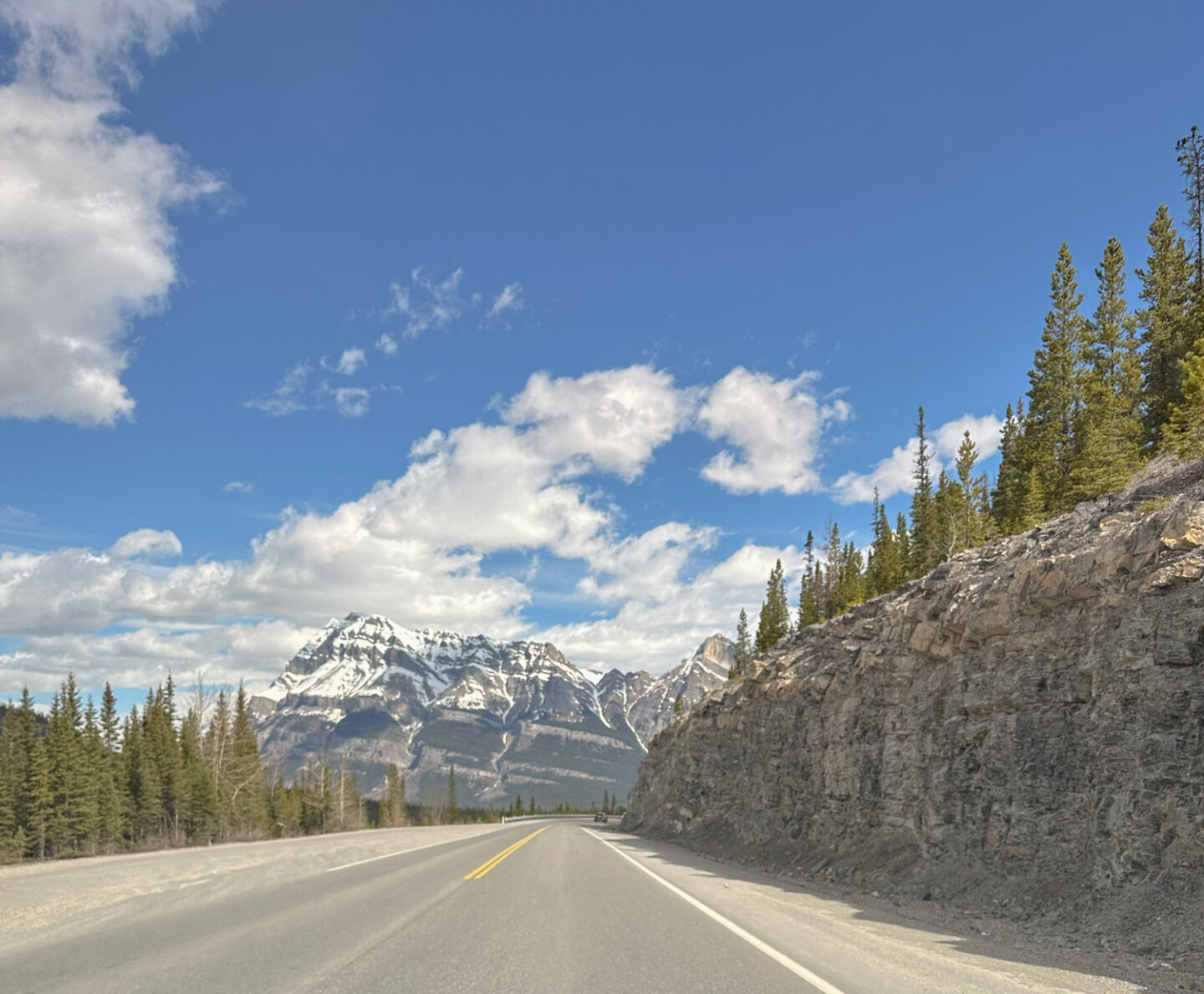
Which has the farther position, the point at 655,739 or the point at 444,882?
the point at 655,739

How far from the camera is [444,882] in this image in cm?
1728

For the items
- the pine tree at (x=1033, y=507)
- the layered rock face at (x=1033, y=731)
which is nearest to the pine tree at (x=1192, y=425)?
the layered rock face at (x=1033, y=731)

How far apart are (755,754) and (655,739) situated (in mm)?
34538

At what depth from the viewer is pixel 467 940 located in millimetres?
9688

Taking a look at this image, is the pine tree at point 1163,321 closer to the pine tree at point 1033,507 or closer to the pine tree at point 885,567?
the pine tree at point 1033,507

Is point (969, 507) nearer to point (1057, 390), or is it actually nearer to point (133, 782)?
point (1057, 390)

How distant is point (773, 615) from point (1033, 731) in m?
75.0

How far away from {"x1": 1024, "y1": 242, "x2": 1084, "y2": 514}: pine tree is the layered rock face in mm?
23503

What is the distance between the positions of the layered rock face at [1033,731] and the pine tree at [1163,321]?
Result: 25629 mm

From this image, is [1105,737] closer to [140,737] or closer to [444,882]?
[444,882]

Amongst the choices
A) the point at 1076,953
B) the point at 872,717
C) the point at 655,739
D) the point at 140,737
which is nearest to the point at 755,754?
the point at 872,717

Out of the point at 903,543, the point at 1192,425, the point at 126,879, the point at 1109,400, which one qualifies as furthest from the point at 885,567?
the point at 126,879

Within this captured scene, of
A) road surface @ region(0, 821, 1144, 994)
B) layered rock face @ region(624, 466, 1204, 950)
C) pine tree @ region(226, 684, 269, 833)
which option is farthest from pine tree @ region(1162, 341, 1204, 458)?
pine tree @ region(226, 684, 269, 833)

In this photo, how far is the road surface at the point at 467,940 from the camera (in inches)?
294
